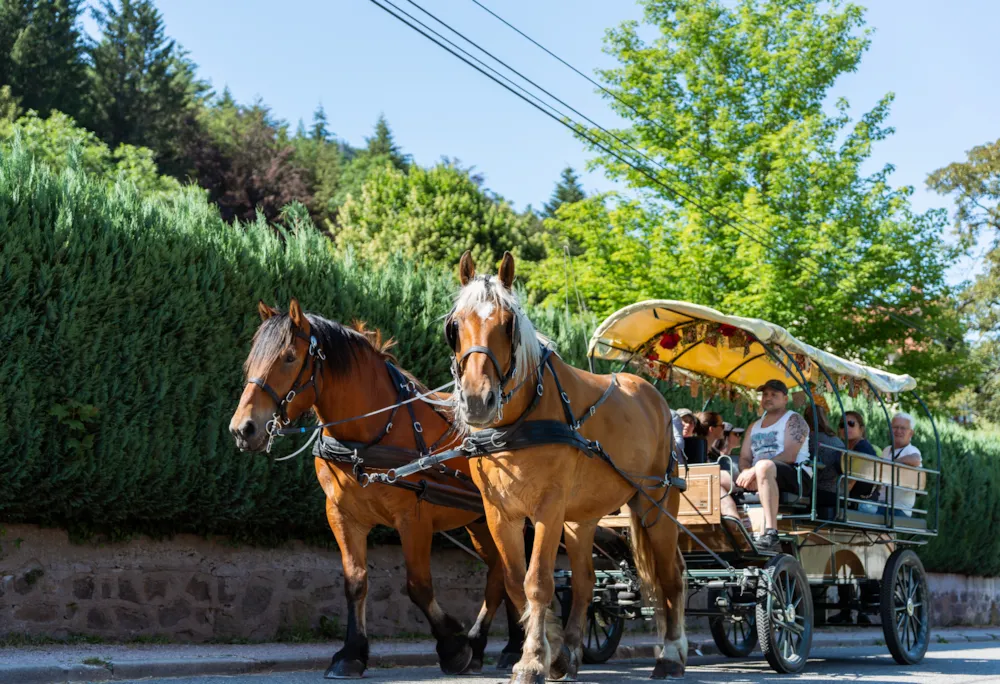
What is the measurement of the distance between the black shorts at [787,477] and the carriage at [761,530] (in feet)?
0.26

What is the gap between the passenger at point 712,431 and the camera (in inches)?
397

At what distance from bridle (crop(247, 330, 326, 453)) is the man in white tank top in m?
3.54

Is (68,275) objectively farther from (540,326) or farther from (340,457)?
(540,326)

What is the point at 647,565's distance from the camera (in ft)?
25.2

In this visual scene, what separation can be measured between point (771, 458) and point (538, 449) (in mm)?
3585

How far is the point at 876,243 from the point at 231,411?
1473 centimetres

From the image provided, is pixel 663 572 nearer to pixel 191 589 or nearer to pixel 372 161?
pixel 191 589

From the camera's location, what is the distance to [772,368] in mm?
10180

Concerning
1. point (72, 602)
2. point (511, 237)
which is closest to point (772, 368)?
point (72, 602)

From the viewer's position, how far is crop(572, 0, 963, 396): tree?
1939 cm

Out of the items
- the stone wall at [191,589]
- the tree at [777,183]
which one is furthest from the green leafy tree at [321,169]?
the stone wall at [191,589]

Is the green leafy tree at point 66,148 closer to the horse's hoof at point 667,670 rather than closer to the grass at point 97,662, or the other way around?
the grass at point 97,662

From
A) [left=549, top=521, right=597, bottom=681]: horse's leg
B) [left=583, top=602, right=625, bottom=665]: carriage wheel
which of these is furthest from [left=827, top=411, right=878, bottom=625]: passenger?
[left=549, top=521, right=597, bottom=681]: horse's leg

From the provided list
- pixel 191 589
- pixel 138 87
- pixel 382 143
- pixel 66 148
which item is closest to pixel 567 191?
pixel 382 143
